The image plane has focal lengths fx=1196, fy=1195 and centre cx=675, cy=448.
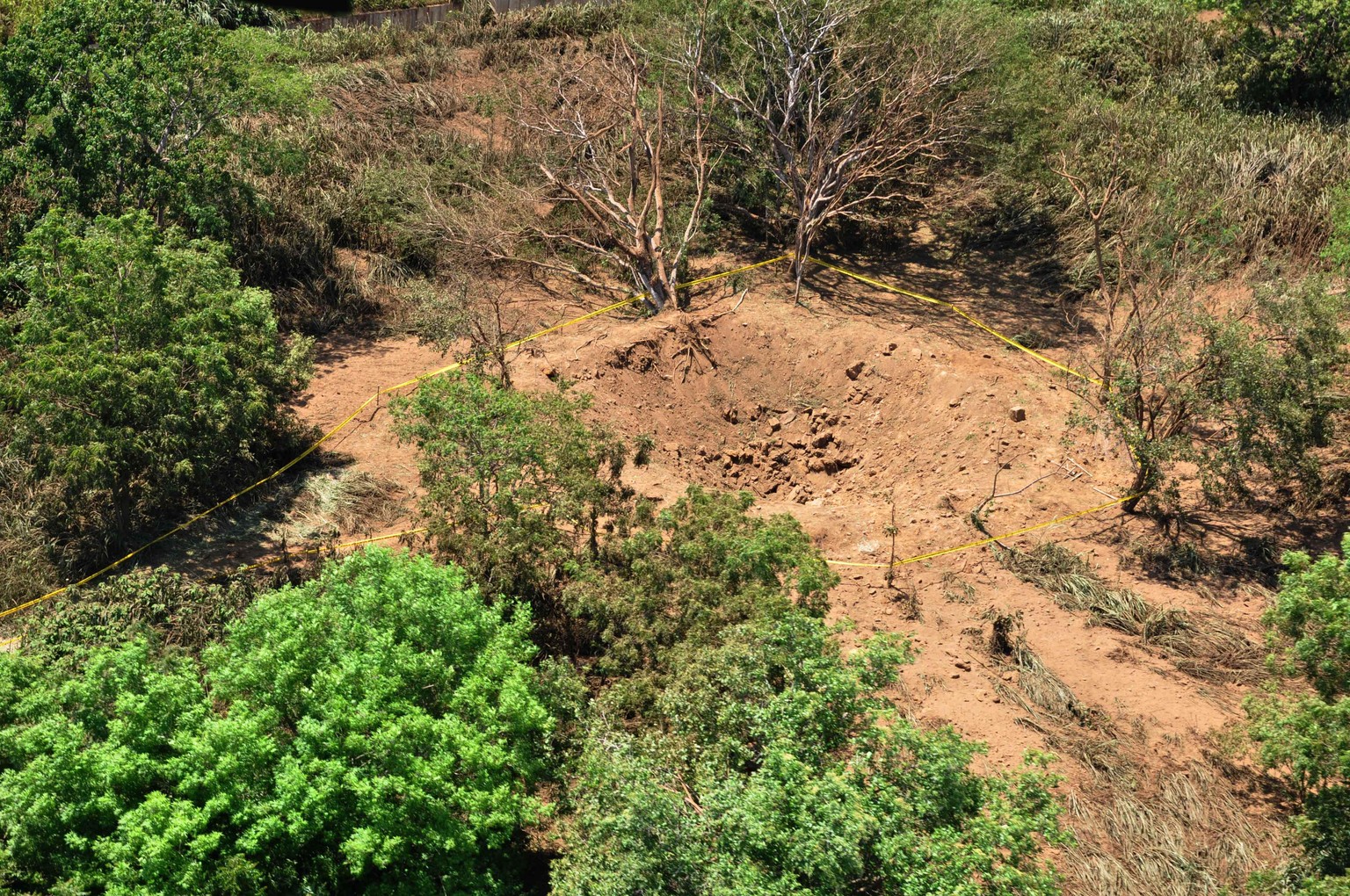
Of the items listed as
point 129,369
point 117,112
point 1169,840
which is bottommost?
point 1169,840

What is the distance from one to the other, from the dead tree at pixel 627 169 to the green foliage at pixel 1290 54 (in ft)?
30.6

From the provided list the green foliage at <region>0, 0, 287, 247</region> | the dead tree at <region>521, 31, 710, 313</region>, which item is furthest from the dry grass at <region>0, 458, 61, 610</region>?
the dead tree at <region>521, 31, 710, 313</region>

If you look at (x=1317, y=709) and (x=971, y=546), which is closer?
(x=1317, y=709)

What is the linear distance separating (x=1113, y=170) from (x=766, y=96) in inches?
202

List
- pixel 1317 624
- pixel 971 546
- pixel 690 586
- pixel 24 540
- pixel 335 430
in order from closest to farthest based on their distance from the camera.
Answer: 1. pixel 1317 624
2. pixel 690 586
3. pixel 24 540
4. pixel 971 546
5. pixel 335 430

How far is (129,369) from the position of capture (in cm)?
1141

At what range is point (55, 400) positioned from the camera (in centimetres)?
1134

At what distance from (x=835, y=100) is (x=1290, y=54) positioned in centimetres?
805

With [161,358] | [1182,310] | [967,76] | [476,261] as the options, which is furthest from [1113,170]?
[161,358]

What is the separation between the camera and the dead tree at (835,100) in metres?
17.0

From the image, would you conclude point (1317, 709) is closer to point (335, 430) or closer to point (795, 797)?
point (795, 797)

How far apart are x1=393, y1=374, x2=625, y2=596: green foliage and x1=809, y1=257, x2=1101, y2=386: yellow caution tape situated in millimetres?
6597

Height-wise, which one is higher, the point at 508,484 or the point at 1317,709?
the point at 508,484

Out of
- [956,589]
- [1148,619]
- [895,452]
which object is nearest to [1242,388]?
[1148,619]
